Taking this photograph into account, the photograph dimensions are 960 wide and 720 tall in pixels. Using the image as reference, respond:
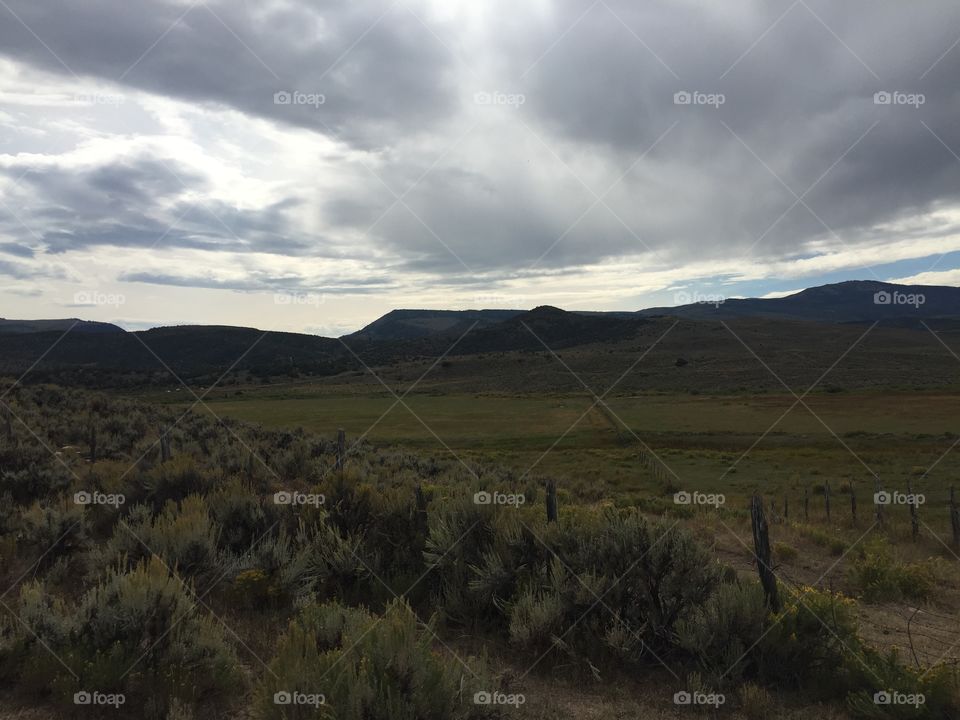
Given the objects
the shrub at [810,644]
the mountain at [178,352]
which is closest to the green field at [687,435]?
the shrub at [810,644]

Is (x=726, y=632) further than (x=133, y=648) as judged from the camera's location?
Yes

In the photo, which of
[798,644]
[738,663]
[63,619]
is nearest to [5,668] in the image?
[63,619]

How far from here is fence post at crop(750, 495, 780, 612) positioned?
679 centimetres

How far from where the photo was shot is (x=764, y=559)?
7141 millimetres

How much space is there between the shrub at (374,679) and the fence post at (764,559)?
396cm

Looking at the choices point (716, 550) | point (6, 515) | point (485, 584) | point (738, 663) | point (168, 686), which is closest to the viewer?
point (168, 686)

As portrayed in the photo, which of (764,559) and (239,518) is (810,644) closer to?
(764,559)

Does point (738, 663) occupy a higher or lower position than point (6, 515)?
lower

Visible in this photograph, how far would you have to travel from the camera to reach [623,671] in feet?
19.7

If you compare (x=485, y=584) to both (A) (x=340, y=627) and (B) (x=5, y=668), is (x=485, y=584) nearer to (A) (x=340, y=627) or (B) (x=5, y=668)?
(A) (x=340, y=627)

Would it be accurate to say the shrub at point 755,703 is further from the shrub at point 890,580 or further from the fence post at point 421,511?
the shrub at point 890,580

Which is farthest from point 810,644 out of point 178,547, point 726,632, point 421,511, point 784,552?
point 178,547

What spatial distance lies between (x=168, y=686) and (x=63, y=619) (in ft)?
4.64

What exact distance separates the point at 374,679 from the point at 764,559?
5.36 metres
